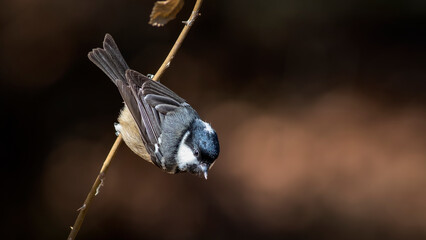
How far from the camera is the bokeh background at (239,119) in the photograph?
430 cm

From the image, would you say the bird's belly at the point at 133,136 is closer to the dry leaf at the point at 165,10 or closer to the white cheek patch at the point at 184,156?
the white cheek patch at the point at 184,156

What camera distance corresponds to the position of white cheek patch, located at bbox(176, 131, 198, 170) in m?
2.48

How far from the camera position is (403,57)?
541 cm

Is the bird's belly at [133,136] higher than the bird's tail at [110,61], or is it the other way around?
the bird's tail at [110,61]

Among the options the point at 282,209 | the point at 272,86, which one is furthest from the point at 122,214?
the point at 272,86

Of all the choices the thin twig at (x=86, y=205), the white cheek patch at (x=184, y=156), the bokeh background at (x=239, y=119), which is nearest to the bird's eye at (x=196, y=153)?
the white cheek patch at (x=184, y=156)

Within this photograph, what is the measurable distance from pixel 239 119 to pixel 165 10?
3.60m

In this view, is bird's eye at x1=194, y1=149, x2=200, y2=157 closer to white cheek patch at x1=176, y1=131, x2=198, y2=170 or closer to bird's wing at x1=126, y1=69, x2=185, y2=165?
white cheek patch at x1=176, y1=131, x2=198, y2=170

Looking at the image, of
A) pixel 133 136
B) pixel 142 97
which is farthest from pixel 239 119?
→ pixel 142 97

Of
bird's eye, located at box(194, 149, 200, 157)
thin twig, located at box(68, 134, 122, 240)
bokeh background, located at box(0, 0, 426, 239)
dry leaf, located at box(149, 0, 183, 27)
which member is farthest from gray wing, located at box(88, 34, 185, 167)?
bokeh background, located at box(0, 0, 426, 239)

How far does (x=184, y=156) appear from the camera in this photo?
255cm

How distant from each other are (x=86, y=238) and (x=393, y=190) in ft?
7.98

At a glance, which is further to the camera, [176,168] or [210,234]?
[210,234]

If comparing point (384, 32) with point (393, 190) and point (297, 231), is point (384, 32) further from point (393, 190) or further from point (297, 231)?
point (297, 231)
